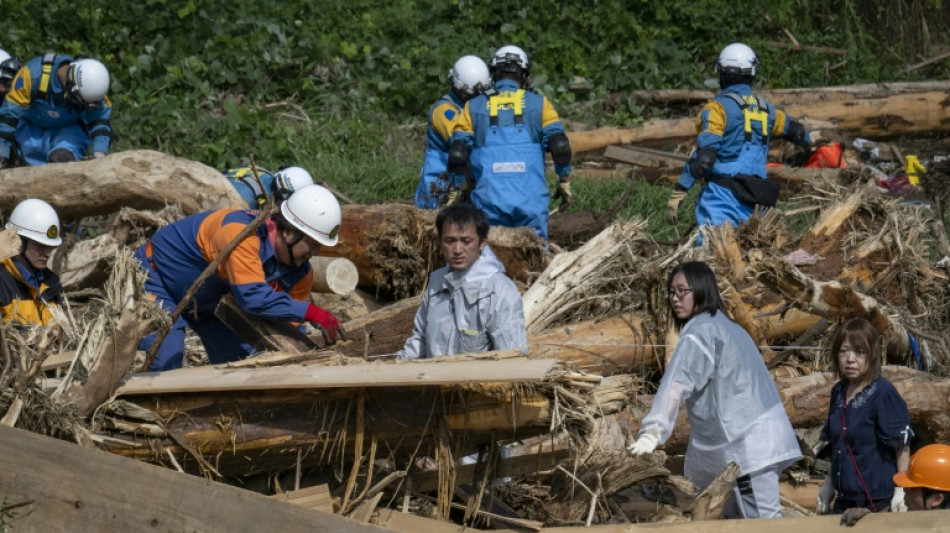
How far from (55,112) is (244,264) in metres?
4.65

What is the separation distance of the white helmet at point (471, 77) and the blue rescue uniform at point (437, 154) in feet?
0.46

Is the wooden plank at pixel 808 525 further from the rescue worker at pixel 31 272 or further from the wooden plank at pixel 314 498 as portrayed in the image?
the rescue worker at pixel 31 272

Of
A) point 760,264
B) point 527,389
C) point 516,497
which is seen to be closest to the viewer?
point 527,389

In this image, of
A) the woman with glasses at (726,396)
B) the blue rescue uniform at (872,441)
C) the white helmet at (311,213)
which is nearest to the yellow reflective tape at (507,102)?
the white helmet at (311,213)

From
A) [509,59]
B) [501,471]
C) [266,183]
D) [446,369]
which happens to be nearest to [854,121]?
[509,59]

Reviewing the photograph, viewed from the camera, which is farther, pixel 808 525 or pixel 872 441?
pixel 872 441

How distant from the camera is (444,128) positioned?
9562 mm

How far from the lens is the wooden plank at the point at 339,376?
4.81 m

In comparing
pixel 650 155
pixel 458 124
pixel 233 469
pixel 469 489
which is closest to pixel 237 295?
pixel 233 469

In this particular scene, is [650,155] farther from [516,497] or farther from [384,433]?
[384,433]

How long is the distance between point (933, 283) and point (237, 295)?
4.69m

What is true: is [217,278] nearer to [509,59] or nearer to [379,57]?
[509,59]

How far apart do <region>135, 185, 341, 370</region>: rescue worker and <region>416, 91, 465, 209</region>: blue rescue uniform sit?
2.78m

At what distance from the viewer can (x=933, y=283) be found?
8477 millimetres
